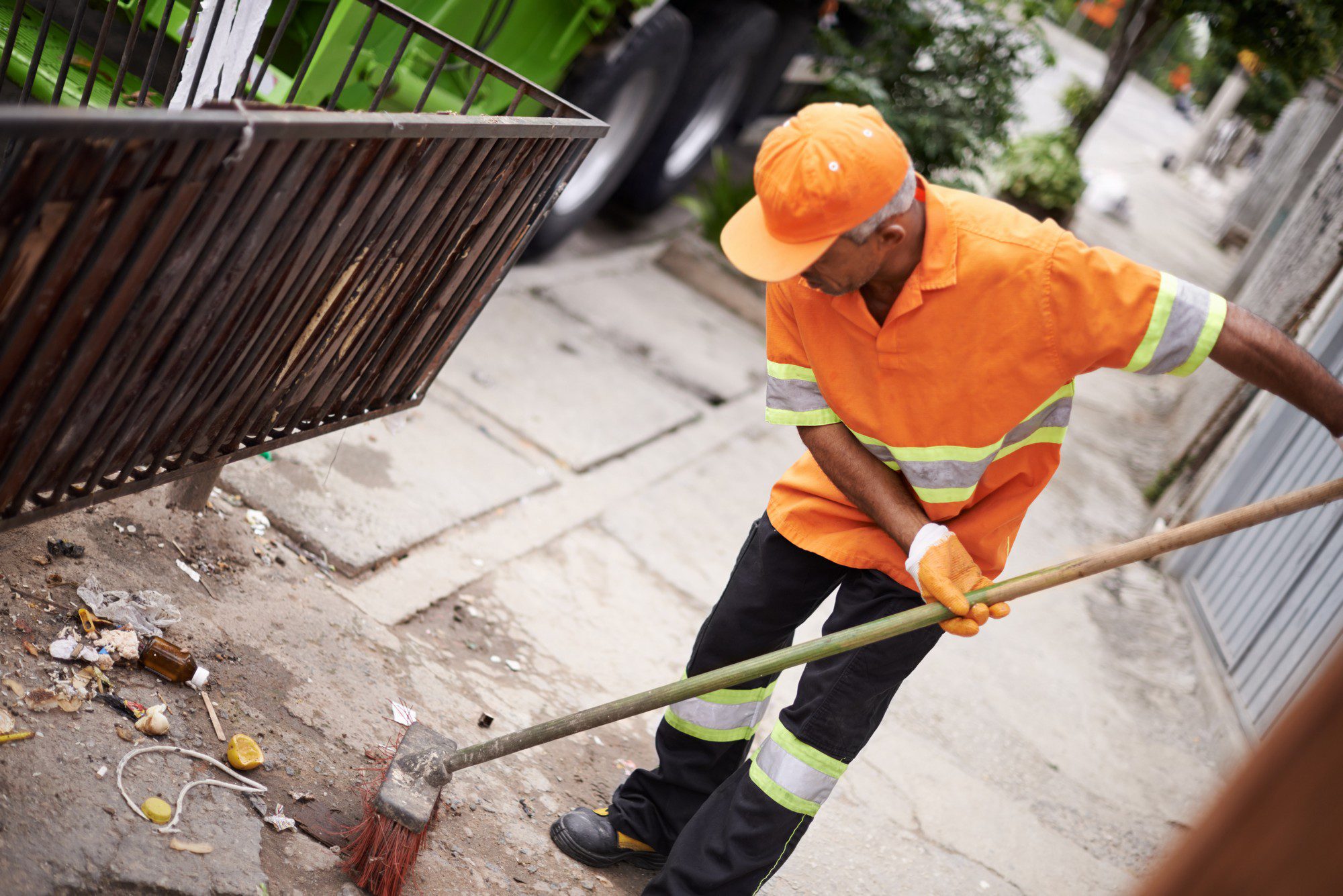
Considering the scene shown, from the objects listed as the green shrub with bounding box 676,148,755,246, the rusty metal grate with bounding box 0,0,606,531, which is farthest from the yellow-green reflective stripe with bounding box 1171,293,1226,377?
the green shrub with bounding box 676,148,755,246

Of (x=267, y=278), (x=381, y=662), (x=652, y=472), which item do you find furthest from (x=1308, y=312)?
(x=267, y=278)

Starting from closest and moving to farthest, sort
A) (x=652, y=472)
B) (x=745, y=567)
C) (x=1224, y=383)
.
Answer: (x=745, y=567) → (x=652, y=472) → (x=1224, y=383)

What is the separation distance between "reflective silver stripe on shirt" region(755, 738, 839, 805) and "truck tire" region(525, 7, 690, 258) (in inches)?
132

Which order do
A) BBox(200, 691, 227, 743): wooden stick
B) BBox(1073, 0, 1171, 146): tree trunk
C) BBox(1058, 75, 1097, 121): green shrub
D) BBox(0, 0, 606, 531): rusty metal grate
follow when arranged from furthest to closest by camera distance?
1. BBox(1058, 75, 1097, 121): green shrub
2. BBox(1073, 0, 1171, 146): tree trunk
3. BBox(200, 691, 227, 743): wooden stick
4. BBox(0, 0, 606, 531): rusty metal grate

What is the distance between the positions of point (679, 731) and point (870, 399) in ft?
2.89

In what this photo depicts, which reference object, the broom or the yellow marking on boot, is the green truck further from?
the yellow marking on boot

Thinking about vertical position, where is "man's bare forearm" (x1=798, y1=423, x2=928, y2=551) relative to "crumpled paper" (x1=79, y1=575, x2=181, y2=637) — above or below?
above

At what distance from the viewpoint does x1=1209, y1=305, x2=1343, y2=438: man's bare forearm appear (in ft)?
6.42

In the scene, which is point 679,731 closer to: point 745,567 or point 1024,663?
point 745,567

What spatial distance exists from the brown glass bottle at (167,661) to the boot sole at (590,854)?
2.78 ft

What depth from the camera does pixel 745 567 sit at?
2.36 meters

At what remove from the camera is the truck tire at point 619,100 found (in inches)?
199

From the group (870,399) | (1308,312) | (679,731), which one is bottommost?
(679,731)

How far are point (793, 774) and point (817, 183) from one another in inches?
43.8
